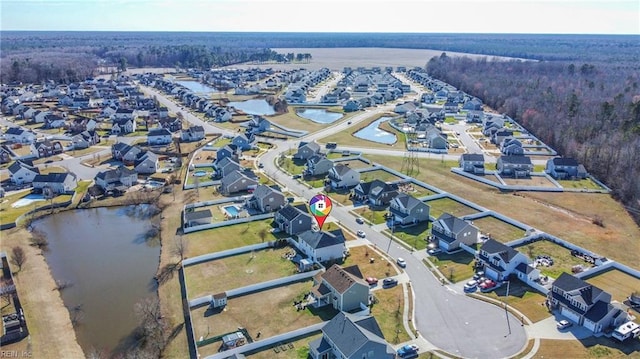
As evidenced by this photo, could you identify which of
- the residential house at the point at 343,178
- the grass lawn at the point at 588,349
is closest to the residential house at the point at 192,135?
the residential house at the point at 343,178

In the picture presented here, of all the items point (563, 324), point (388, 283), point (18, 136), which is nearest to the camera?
point (563, 324)

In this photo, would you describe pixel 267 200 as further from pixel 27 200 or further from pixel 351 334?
pixel 27 200

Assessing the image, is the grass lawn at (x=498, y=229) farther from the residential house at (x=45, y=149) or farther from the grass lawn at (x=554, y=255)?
the residential house at (x=45, y=149)

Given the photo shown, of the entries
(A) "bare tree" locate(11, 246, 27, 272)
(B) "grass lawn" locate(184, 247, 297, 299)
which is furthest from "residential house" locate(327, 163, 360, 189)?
(A) "bare tree" locate(11, 246, 27, 272)

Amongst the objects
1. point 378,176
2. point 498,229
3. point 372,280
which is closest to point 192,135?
point 378,176

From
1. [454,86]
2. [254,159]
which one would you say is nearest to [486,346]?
[254,159]

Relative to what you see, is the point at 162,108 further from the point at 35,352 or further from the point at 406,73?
the point at 406,73

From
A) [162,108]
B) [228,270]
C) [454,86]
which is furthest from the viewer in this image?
[454,86]
